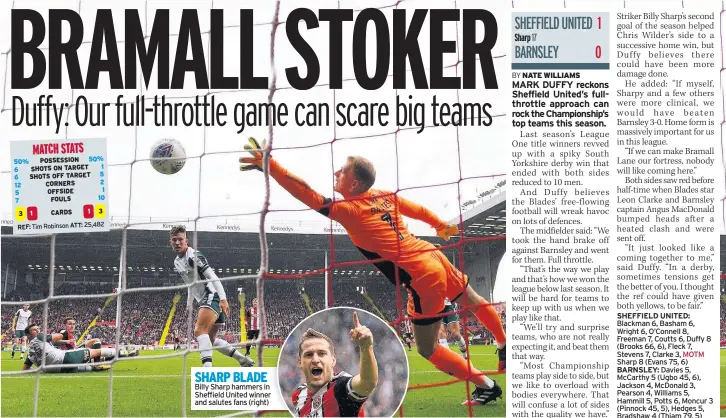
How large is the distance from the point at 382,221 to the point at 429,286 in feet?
1.49

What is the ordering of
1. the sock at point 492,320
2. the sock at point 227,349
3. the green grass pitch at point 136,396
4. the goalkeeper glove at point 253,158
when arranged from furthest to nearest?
the sock at point 227,349, the green grass pitch at point 136,396, the sock at point 492,320, the goalkeeper glove at point 253,158

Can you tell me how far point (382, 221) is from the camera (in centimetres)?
409

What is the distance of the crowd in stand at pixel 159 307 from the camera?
14.1 metres

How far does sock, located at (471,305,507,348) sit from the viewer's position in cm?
403

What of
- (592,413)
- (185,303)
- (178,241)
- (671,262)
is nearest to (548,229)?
(671,262)

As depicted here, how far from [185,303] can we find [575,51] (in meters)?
12.9

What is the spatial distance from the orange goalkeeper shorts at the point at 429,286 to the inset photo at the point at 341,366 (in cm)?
48

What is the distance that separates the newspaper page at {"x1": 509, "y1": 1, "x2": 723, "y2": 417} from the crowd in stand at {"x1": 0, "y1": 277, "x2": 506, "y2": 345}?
9.93 m

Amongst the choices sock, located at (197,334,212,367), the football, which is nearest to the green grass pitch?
sock, located at (197,334,212,367)

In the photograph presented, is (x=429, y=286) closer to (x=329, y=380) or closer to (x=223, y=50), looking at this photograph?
(x=329, y=380)

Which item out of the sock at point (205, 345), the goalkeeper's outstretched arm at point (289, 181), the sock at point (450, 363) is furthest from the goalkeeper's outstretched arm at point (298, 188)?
the sock at point (205, 345)

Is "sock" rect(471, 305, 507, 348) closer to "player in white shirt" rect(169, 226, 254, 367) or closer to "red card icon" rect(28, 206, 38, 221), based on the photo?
"player in white shirt" rect(169, 226, 254, 367)
